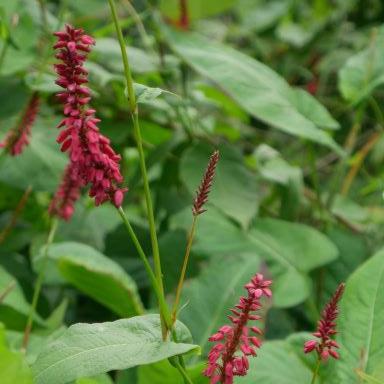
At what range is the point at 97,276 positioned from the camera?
113cm

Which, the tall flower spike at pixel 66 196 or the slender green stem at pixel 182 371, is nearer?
the slender green stem at pixel 182 371

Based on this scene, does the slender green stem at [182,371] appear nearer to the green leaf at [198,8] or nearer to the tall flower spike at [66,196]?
the tall flower spike at [66,196]

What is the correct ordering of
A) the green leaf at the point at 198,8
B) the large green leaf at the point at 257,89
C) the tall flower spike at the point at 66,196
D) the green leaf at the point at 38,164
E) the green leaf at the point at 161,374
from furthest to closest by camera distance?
the green leaf at the point at 198,8 → the green leaf at the point at 38,164 → the large green leaf at the point at 257,89 → the tall flower spike at the point at 66,196 → the green leaf at the point at 161,374

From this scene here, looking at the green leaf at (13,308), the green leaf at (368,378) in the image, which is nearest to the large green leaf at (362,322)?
the green leaf at (368,378)

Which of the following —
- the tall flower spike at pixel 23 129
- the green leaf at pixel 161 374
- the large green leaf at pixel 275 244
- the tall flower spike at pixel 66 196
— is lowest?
the green leaf at pixel 161 374

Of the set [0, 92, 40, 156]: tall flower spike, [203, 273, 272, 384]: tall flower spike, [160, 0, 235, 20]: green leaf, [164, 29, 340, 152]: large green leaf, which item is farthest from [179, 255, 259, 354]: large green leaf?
[160, 0, 235, 20]: green leaf

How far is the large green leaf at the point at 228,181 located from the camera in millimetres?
1427

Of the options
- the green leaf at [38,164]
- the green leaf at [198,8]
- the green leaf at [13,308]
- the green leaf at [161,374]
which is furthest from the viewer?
the green leaf at [198,8]

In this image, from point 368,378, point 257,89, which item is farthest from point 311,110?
point 368,378

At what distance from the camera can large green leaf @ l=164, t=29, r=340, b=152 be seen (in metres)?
1.30

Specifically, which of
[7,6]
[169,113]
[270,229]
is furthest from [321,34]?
[7,6]

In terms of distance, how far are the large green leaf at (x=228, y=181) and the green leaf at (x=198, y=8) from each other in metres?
0.50

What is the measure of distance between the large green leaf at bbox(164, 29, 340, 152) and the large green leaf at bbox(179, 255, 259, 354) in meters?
0.24

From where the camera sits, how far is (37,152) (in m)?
1.51
